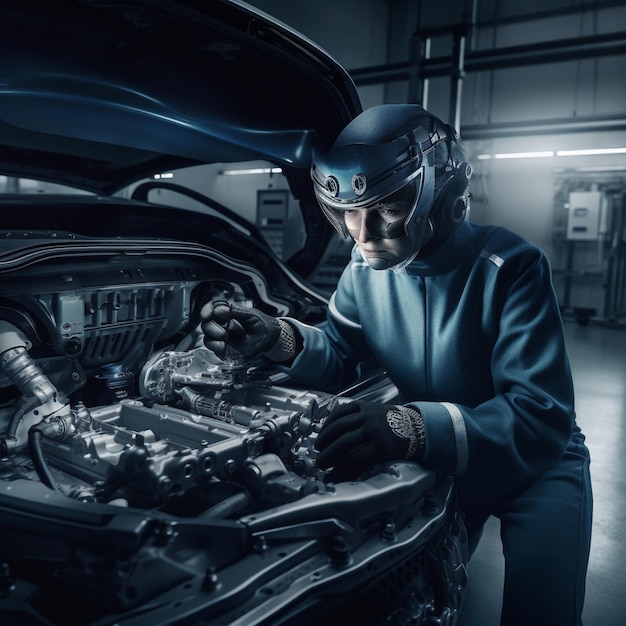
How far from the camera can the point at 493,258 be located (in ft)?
5.01

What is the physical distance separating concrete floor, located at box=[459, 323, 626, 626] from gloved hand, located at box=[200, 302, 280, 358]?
1.16 m

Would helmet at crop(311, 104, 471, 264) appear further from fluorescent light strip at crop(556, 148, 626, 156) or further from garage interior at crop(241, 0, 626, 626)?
fluorescent light strip at crop(556, 148, 626, 156)

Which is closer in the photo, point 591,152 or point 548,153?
point 591,152

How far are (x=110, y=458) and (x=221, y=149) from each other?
1064mm

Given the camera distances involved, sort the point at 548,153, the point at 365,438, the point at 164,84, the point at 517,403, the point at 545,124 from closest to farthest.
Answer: the point at 365,438 → the point at 517,403 → the point at 164,84 → the point at 545,124 → the point at 548,153

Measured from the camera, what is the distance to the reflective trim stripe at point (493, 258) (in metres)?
1.51

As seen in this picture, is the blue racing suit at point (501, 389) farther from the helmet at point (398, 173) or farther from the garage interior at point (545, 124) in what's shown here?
the garage interior at point (545, 124)

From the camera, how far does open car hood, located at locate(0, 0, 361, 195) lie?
139 centimetres

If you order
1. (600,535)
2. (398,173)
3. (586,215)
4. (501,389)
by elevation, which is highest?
(586,215)

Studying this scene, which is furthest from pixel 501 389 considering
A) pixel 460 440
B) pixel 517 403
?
pixel 460 440

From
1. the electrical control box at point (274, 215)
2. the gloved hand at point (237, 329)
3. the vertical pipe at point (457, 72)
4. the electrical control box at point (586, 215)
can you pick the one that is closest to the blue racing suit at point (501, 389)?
the gloved hand at point (237, 329)

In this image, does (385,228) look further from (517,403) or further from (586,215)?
(586,215)

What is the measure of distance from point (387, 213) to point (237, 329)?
1.95ft

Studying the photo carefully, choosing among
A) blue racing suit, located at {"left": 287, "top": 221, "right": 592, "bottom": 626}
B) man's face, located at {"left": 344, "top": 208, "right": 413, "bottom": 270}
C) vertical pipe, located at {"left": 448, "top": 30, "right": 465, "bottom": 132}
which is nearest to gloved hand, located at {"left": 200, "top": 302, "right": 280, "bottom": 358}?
blue racing suit, located at {"left": 287, "top": 221, "right": 592, "bottom": 626}
